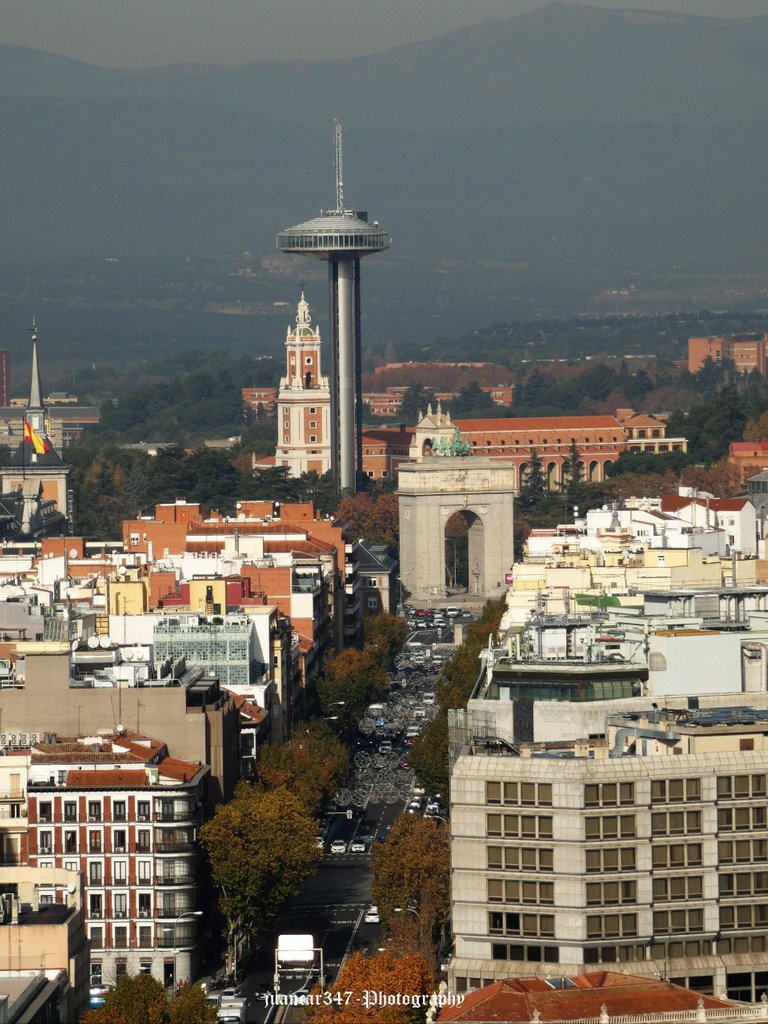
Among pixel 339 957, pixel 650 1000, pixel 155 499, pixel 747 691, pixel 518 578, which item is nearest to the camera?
pixel 650 1000

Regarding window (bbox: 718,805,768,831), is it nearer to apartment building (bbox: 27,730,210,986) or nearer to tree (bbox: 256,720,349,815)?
apartment building (bbox: 27,730,210,986)

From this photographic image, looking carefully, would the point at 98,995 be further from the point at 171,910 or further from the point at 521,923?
the point at 521,923

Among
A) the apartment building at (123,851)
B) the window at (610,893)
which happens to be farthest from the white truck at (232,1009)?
the window at (610,893)

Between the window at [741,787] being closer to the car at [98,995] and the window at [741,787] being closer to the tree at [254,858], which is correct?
the car at [98,995]

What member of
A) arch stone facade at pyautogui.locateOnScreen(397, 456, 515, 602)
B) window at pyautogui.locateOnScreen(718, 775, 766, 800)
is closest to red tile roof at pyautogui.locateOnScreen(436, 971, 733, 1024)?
window at pyautogui.locateOnScreen(718, 775, 766, 800)

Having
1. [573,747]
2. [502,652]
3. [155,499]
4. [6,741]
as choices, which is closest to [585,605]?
[502,652]

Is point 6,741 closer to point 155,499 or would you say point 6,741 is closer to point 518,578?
point 518,578
